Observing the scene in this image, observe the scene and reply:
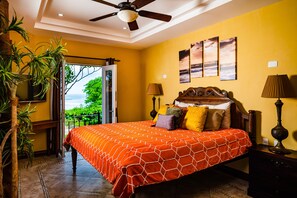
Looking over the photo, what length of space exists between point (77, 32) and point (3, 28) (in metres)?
2.93

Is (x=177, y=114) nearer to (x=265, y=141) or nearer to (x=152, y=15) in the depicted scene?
(x=265, y=141)

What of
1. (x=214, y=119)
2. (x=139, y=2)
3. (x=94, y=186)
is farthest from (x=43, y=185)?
(x=139, y=2)

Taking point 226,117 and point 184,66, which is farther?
point 184,66

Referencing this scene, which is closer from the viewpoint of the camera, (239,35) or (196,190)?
(196,190)

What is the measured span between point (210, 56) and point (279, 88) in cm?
155

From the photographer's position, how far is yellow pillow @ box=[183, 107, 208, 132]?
312 cm

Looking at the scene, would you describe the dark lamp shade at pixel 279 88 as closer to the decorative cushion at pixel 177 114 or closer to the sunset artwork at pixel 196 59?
the decorative cushion at pixel 177 114

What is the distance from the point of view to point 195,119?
10.4 feet

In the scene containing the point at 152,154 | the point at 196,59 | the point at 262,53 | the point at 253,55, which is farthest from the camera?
the point at 196,59

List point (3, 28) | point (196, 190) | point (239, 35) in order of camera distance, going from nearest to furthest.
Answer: point (3, 28) < point (196, 190) < point (239, 35)

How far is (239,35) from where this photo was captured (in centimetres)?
335

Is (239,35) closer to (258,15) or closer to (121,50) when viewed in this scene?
(258,15)

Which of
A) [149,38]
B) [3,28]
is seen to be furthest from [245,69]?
[3,28]

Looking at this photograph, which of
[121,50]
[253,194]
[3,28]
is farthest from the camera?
[121,50]
